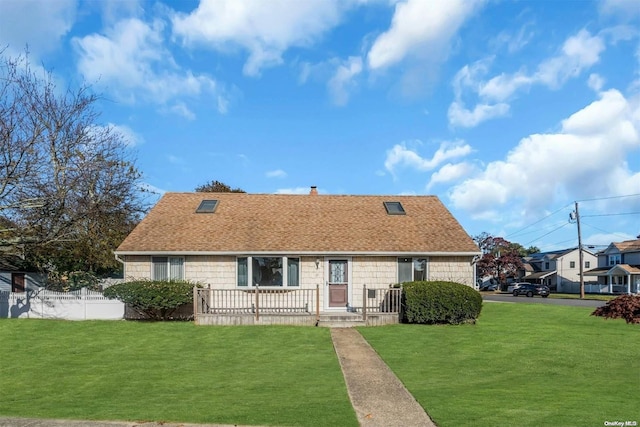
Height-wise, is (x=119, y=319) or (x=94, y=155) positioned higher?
(x=94, y=155)

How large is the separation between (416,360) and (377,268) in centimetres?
784

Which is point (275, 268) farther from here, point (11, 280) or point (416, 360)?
point (11, 280)

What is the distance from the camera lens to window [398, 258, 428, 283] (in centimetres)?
1861

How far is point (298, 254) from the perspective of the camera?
18.0 meters

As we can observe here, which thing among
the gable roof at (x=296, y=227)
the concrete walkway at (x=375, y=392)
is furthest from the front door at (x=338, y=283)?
the concrete walkway at (x=375, y=392)

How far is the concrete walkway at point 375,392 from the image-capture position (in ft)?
21.0

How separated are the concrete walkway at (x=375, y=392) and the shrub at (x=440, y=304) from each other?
13.6 ft

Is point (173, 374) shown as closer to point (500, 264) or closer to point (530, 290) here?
point (530, 290)

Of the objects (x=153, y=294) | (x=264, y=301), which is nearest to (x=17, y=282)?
(x=153, y=294)

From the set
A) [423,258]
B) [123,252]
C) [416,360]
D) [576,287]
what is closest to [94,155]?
[123,252]

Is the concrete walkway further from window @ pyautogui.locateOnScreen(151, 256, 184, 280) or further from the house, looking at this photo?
the house

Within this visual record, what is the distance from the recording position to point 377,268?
18484mm

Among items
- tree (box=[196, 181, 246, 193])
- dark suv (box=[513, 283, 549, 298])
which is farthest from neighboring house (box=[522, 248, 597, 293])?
tree (box=[196, 181, 246, 193])

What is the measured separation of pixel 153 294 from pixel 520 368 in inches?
467
